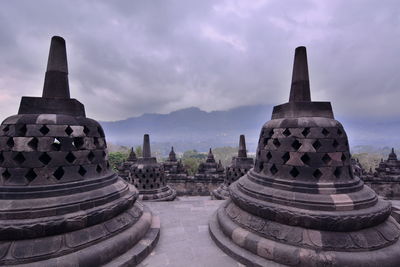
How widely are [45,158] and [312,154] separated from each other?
4.92 metres

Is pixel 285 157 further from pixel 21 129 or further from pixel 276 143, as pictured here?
pixel 21 129

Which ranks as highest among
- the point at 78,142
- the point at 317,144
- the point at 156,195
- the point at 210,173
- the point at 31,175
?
the point at 78,142

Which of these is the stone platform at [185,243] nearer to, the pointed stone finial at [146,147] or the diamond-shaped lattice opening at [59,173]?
the diamond-shaped lattice opening at [59,173]

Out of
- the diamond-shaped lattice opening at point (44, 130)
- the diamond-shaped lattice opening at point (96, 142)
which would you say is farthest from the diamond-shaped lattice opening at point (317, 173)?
the diamond-shaped lattice opening at point (44, 130)

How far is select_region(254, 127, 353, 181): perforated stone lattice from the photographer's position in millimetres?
3916

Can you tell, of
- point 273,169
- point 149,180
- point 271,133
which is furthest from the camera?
point 149,180

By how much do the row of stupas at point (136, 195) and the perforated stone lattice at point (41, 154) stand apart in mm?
16

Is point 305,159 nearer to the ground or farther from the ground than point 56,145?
nearer to the ground

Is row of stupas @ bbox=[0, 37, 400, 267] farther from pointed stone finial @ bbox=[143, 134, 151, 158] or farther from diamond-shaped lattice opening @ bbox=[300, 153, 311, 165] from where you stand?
pointed stone finial @ bbox=[143, 134, 151, 158]

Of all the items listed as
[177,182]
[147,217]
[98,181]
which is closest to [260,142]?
[147,217]

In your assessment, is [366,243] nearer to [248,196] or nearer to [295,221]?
[295,221]

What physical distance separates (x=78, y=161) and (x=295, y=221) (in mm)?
4082

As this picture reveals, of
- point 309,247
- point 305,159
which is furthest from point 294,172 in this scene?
point 309,247

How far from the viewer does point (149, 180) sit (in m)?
10.7
